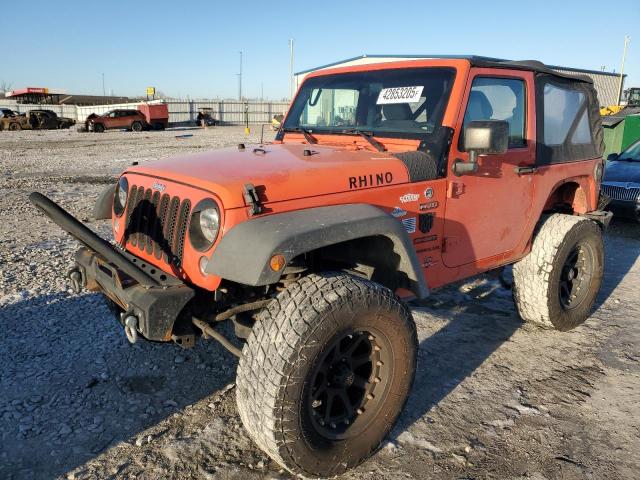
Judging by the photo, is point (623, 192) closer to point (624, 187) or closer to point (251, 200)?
point (624, 187)

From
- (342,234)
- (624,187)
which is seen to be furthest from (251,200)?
(624,187)

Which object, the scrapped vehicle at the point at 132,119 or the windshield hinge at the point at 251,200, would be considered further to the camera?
the scrapped vehicle at the point at 132,119

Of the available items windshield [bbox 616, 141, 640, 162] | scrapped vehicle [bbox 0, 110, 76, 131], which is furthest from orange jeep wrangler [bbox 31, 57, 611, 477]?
scrapped vehicle [bbox 0, 110, 76, 131]

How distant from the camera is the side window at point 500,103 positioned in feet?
11.2

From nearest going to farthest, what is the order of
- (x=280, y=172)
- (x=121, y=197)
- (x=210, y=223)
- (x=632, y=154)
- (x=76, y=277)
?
1. (x=210, y=223)
2. (x=280, y=172)
3. (x=76, y=277)
4. (x=121, y=197)
5. (x=632, y=154)

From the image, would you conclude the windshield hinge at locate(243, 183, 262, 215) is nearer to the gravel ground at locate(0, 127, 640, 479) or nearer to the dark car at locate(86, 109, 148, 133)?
the gravel ground at locate(0, 127, 640, 479)

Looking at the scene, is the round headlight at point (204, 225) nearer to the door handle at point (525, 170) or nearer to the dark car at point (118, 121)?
the door handle at point (525, 170)

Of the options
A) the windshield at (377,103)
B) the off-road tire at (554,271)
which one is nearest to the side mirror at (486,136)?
the windshield at (377,103)

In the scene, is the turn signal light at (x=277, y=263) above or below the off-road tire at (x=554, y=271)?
above

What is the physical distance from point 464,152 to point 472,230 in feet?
1.76

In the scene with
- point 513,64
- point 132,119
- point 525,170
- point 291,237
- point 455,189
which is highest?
point 513,64

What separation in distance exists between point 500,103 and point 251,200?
2.20m

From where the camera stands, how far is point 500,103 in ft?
12.1

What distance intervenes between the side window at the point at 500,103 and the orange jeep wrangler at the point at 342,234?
0.01 m
